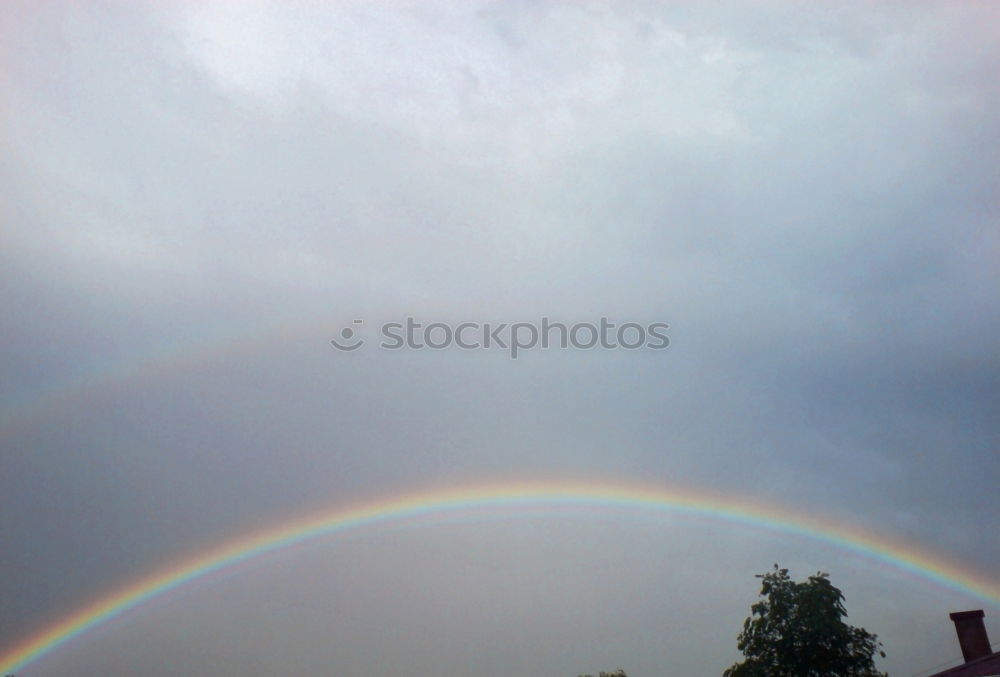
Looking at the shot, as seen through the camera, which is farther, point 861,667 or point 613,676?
point 613,676

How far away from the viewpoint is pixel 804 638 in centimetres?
4797

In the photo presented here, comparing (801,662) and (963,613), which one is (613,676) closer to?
(801,662)

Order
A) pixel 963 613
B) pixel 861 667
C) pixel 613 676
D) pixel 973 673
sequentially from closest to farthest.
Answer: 1. pixel 973 673
2. pixel 963 613
3. pixel 861 667
4. pixel 613 676

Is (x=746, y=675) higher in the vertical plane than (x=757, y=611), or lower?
lower

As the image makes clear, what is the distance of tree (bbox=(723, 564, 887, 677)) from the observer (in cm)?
4747

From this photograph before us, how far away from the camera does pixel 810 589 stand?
160 ft

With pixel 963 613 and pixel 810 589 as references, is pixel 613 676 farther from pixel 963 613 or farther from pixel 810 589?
pixel 963 613

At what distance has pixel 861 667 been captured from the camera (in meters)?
47.2

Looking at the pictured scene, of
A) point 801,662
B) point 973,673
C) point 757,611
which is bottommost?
point 973,673

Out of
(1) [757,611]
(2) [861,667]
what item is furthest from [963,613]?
(1) [757,611]

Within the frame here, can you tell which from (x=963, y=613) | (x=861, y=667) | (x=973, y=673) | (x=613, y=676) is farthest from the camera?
(x=613, y=676)

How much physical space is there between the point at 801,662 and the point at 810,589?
396 cm

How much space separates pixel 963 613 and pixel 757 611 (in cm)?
1115

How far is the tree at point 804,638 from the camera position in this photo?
47469 mm
